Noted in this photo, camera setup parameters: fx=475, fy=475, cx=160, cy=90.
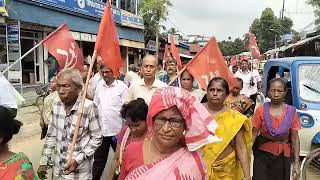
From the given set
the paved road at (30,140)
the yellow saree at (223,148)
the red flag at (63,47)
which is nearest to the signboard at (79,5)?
the paved road at (30,140)

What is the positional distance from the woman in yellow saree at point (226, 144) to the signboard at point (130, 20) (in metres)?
22.9

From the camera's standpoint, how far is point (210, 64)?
234 inches

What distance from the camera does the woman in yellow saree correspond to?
3.83 metres

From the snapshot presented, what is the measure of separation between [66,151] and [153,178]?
176 centimetres

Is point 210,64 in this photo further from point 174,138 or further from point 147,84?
point 174,138

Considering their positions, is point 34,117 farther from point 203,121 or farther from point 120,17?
point 120,17

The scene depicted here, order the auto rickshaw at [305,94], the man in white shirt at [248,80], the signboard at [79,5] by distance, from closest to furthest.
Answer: the auto rickshaw at [305,94], the man in white shirt at [248,80], the signboard at [79,5]

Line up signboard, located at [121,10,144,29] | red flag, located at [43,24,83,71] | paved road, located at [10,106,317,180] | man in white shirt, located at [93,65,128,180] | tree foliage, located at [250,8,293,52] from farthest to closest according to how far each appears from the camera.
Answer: tree foliage, located at [250,8,293,52] < signboard, located at [121,10,144,29] < paved road, located at [10,106,317,180] < red flag, located at [43,24,83,71] < man in white shirt, located at [93,65,128,180]

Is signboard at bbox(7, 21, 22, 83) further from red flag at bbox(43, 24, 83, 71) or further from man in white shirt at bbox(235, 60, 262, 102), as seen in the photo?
red flag at bbox(43, 24, 83, 71)

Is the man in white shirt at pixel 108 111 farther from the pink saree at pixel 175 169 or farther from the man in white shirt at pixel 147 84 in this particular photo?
the pink saree at pixel 175 169

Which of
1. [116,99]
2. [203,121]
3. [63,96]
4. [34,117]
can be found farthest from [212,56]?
[34,117]

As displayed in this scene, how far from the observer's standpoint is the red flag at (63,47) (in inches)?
226

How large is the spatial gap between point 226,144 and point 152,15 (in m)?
33.7

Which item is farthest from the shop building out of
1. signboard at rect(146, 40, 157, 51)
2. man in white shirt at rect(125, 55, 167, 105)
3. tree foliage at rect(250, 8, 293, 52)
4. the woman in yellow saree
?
tree foliage at rect(250, 8, 293, 52)
